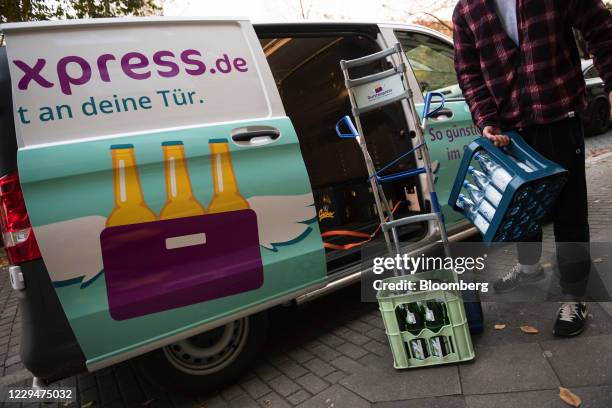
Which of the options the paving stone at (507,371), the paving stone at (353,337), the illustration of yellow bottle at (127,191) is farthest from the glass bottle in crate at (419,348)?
the illustration of yellow bottle at (127,191)

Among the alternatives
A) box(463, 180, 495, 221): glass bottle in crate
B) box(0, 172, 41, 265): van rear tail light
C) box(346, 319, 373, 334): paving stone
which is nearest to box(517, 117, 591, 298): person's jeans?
box(463, 180, 495, 221): glass bottle in crate

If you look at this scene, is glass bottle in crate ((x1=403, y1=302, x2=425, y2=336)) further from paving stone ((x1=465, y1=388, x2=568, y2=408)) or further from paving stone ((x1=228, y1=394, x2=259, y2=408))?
paving stone ((x1=228, y1=394, x2=259, y2=408))

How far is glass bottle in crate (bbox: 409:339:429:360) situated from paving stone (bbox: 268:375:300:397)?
632 mm

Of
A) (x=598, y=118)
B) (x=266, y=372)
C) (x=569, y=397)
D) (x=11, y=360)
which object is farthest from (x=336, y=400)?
(x=598, y=118)

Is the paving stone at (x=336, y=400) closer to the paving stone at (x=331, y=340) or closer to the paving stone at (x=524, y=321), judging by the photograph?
the paving stone at (x=331, y=340)

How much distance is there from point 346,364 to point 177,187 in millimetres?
1311

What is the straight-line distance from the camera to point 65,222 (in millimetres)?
1774

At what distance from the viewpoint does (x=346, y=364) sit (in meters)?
2.32

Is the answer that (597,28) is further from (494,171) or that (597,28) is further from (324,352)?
(324,352)

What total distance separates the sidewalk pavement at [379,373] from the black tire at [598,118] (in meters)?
7.94

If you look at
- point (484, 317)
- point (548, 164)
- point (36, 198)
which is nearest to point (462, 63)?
point (548, 164)

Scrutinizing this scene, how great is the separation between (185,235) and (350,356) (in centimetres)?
116

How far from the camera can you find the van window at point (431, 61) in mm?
3424

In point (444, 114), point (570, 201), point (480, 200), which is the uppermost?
point (444, 114)
